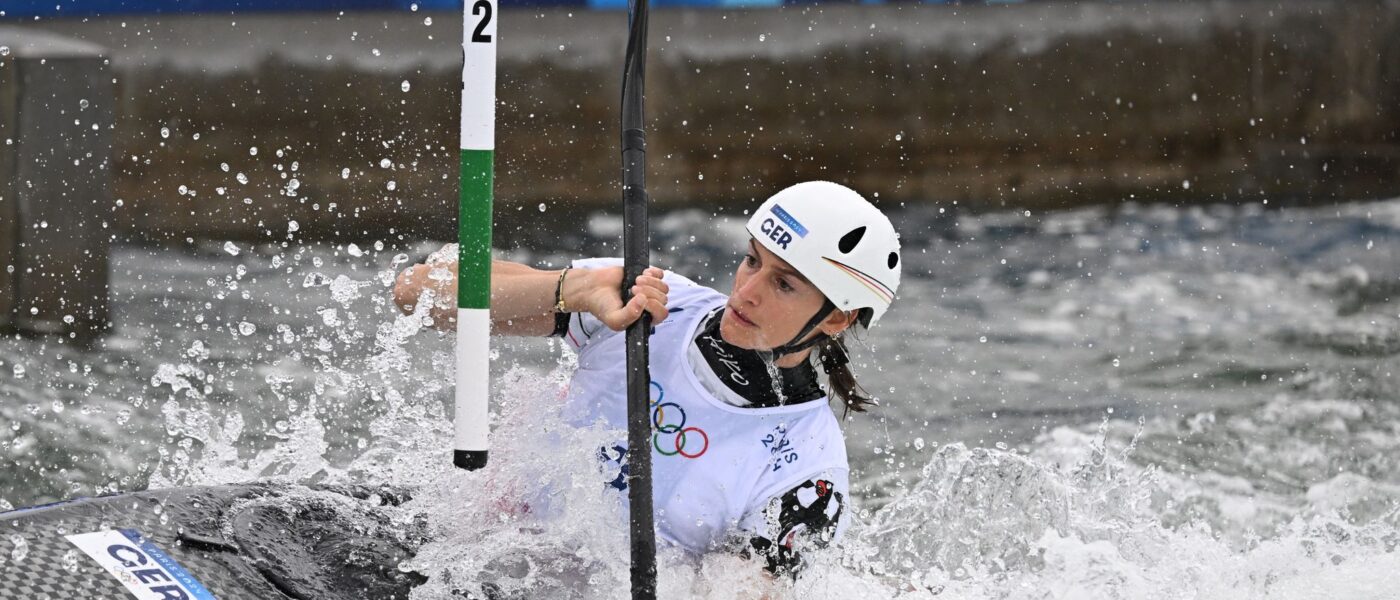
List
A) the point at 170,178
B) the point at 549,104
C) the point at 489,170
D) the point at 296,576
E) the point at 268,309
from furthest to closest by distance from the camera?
the point at 549,104
the point at 170,178
the point at 268,309
the point at 296,576
the point at 489,170

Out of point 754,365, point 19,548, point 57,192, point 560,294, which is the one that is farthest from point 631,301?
point 57,192

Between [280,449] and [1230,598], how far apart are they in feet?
8.85

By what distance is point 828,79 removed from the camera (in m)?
13.7

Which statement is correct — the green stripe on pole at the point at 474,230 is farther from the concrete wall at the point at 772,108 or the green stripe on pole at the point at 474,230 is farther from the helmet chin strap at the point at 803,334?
the concrete wall at the point at 772,108

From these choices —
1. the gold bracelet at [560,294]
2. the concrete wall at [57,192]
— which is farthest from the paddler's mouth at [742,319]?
the concrete wall at [57,192]

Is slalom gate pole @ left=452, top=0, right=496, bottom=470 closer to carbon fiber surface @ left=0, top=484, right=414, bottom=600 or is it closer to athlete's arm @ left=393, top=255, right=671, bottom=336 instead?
athlete's arm @ left=393, top=255, right=671, bottom=336

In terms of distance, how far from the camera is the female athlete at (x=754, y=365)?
3.10m

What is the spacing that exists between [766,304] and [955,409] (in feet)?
17.4

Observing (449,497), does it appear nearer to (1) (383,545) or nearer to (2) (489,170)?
(1) (383,545)

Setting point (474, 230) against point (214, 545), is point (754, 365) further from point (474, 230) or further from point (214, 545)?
point (214, 545)

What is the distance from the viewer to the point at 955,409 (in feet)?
26.9

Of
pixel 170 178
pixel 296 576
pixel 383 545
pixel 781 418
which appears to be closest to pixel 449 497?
pixel 383 545

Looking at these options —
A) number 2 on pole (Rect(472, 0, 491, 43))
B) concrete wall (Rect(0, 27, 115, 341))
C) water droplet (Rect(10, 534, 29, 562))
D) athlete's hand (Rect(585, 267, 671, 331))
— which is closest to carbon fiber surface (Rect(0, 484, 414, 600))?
water droplet (Rect(10, 534, 29, 562))

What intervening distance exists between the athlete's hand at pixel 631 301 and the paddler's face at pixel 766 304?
0.82ft
